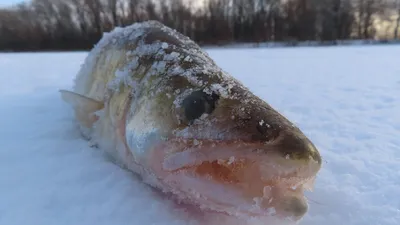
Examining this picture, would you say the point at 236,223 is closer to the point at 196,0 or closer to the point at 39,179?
the point at 39,179

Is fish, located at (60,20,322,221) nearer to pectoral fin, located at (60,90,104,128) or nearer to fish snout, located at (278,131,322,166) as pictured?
fish snout, located at (278,131,322,166)

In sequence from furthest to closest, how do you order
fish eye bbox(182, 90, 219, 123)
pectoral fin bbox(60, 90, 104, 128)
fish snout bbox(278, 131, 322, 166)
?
pectoral fin bbox(60, 90, 104, 128), fish eye bbox(182, 90, 219, 123), fish snout bbox(278, 131, 322, 166)

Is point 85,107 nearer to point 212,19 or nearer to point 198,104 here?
point 198,104

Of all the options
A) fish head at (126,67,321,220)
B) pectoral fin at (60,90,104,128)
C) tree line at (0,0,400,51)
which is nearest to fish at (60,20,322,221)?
fish head at (126,67,321,220)

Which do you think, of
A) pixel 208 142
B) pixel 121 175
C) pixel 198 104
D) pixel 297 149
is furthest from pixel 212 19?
pixel 297 149

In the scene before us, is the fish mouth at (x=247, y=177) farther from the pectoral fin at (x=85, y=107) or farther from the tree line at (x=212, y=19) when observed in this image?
the tree line at (x=212, y=19)

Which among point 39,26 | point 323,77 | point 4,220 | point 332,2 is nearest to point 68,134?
point 4,220

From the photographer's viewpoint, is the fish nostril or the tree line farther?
the tree line
